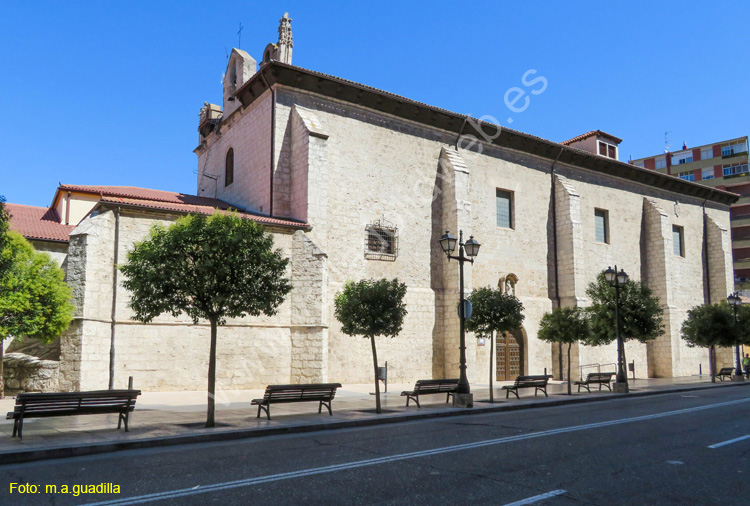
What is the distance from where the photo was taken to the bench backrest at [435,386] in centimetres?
1514

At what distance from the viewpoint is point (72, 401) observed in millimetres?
9781

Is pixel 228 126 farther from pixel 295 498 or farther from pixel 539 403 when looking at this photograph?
pixel 295 498

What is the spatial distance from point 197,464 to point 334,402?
853cm

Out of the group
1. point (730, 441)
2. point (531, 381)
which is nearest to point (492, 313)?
point (531, 381)

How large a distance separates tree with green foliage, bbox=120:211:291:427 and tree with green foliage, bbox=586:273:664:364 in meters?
15.8

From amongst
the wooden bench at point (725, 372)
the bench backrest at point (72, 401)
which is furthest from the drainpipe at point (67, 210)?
the wooden bench at point (725, 372)

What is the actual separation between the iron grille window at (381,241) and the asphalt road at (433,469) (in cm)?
1185

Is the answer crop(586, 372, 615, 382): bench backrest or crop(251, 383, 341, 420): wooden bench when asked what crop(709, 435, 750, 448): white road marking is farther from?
crop(586, 372, 615, 382): bench backrest

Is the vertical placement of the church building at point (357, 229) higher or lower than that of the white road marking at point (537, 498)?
higher

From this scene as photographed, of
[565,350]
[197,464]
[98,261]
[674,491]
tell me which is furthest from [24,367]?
[565,350]

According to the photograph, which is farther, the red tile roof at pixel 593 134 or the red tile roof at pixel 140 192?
the red tile roof at pixel 593 134

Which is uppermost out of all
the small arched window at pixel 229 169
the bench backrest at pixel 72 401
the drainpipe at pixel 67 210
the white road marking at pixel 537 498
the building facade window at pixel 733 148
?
the building facade window at pixel 733 148

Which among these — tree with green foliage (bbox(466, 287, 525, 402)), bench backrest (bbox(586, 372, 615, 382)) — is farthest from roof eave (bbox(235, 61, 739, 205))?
bench backrest (bbox(586, 372, 615, 382))

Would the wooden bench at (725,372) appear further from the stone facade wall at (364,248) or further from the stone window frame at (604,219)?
the stone window frame at (604,219)
